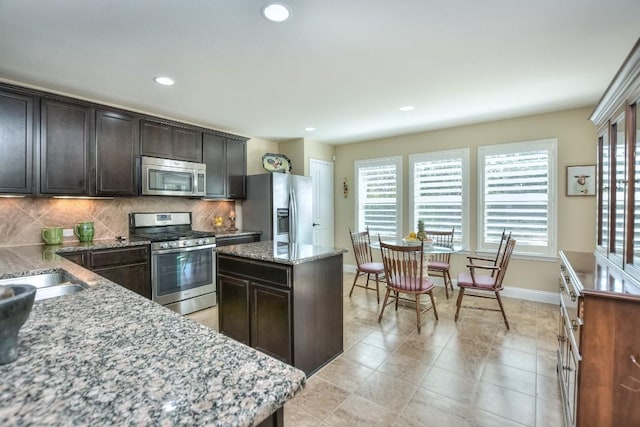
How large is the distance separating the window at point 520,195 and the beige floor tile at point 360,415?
322 cm

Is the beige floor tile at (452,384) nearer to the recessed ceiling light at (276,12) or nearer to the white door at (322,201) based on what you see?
the recessed ceiling light at (276,12)

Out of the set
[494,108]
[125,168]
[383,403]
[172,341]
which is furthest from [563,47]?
[125,168]

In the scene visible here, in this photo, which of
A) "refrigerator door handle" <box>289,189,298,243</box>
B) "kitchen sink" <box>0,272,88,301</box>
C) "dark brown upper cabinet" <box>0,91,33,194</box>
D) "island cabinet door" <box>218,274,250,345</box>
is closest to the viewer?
"kitchen sink" <box>0,272,88,301</box>

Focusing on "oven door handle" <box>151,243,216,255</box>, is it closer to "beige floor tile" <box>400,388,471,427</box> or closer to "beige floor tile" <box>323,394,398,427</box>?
"beige floor tile" <box>323,394,398,427</box>

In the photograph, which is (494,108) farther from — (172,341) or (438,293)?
(172,341)

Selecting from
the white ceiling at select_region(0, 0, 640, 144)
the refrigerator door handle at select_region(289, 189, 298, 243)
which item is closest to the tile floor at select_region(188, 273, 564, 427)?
the refrigerator door handle at select_region(289, 189, 298, 243)

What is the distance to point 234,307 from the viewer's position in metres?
2.67

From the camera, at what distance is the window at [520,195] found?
393cm

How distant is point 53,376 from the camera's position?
0.67 m

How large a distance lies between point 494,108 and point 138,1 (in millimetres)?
3791

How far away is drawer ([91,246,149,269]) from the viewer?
119 inches

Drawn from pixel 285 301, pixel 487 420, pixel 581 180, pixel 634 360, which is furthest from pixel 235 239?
pixel 581 180

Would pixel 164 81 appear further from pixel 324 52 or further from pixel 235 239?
pixel 235 239

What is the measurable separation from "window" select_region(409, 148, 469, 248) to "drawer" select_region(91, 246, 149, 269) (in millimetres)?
3889
